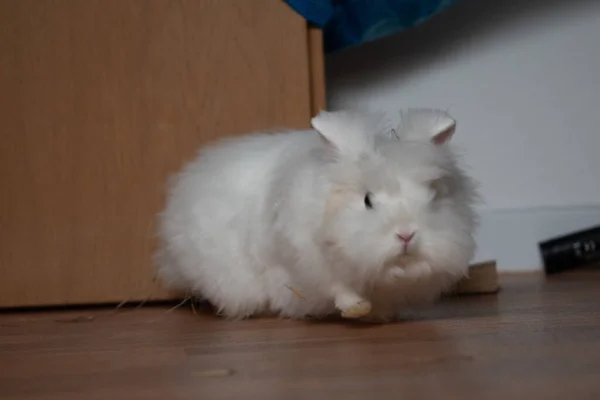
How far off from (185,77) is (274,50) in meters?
0.22

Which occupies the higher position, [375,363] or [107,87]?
[107,87]

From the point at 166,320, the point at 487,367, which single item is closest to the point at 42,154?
the point at 166,320

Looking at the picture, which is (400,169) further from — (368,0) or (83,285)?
(83,285)

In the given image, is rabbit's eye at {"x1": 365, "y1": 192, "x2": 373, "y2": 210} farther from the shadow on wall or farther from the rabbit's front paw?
the shadow on wall

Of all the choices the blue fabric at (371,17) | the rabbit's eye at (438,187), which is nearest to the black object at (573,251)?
the blue fabric at (371,17)

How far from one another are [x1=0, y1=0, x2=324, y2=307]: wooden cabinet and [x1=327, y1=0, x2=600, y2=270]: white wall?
0.44 meters

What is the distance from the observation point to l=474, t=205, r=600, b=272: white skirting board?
2.49 meters

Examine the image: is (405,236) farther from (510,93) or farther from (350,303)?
(510,93)

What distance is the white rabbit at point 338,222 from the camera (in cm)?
144

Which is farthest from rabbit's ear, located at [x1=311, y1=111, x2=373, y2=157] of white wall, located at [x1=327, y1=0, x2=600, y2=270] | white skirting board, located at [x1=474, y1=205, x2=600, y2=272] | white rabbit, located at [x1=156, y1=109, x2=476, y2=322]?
white skirting board, located at [x1=474, y1=205, x2=600, y2=272]

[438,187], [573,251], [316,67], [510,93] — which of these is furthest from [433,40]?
[438,187]

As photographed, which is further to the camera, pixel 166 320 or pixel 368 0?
pixel 368 0

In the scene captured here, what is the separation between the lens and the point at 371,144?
1.53 m

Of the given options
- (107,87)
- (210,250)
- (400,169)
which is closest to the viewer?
(400,169)
